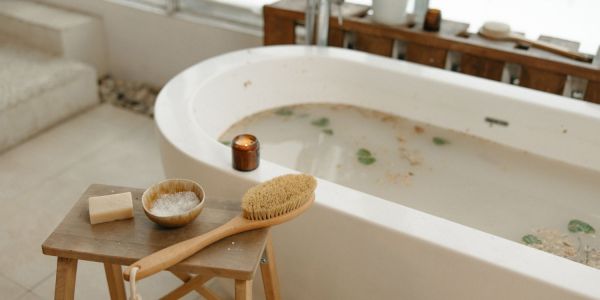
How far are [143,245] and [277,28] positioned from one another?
1.62m

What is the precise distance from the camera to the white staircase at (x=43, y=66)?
2.74 meters

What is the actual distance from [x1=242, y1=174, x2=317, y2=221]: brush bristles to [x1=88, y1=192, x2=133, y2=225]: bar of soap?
0.87 feet

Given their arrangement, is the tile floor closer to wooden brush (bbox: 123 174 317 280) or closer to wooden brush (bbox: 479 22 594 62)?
wooden brush (bbox: 123 174 317 280)

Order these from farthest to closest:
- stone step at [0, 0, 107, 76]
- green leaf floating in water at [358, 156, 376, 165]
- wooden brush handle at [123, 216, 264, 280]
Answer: stone step at [0, 0, 107, 76], green leaf floating in water at [358, 156, 376, 165], wooden brush handle at [123, 216, 264, 280]

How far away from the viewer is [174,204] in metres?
1.35

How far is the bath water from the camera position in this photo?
194 centimetres

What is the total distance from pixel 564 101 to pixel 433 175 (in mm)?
534

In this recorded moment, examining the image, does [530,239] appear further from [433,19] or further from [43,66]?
[43,66]

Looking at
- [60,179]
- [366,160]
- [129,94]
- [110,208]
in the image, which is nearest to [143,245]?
[110,208]

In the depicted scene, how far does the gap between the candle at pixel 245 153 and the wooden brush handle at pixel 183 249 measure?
29cm

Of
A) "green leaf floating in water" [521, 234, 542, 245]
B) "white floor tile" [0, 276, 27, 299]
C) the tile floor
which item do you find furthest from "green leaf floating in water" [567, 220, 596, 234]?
"white floor tile" [0, 276, 27, 299]

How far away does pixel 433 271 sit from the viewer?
142 centimetres

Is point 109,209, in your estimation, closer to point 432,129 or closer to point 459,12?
point 432,129

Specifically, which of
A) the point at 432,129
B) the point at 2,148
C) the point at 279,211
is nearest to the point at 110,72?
the point at 2,148
